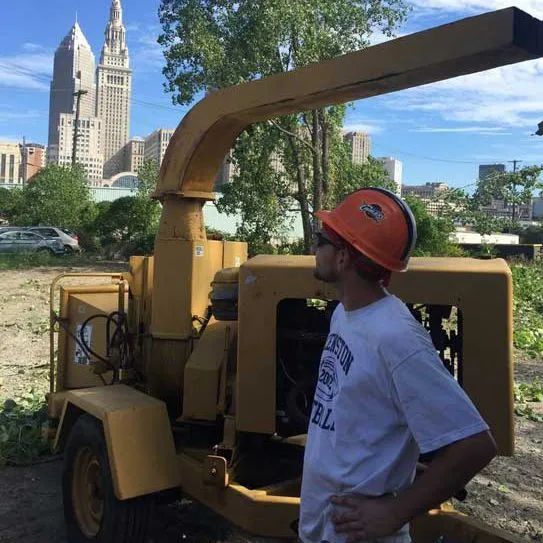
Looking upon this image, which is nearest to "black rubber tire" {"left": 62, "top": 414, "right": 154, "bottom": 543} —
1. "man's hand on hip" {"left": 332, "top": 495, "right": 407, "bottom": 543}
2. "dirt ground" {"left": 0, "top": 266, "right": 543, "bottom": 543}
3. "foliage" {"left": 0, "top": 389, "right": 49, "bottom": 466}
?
"dirt ground" {"left": 0, "top": 266, "right": 543, "bottom": 543}

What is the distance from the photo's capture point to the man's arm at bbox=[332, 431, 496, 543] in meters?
1.71

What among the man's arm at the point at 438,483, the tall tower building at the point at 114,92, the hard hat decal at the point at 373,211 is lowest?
the man's arm at the point at 438,483

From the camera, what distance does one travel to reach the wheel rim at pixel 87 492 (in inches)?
163

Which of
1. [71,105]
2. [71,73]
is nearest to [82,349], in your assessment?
[71,105]

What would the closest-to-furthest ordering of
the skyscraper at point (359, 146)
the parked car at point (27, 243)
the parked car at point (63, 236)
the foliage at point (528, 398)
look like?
the foliage at point (528, 398) < the skyscraper at point (359, 146) < the parked car at point (27, 243) < the parked car at point (63, 236)

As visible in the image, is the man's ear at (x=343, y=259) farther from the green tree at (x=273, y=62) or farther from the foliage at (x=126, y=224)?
the foliage at (x=126, y=224)

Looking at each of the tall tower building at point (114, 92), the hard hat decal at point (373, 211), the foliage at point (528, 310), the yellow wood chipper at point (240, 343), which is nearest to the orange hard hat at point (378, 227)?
the hard hat decal at point (373, 211)

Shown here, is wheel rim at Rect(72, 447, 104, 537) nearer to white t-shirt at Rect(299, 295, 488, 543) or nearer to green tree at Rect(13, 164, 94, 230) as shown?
white t-shirt at Rect(299, 295, 488, 543)

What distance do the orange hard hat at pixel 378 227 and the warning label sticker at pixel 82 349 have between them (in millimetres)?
3601

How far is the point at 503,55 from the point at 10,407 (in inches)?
231

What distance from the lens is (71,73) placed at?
79.8 metres

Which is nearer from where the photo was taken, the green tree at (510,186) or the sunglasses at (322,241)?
the sunglasses at (322,241)

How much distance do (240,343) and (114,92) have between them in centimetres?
8706

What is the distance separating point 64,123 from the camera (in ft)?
289
